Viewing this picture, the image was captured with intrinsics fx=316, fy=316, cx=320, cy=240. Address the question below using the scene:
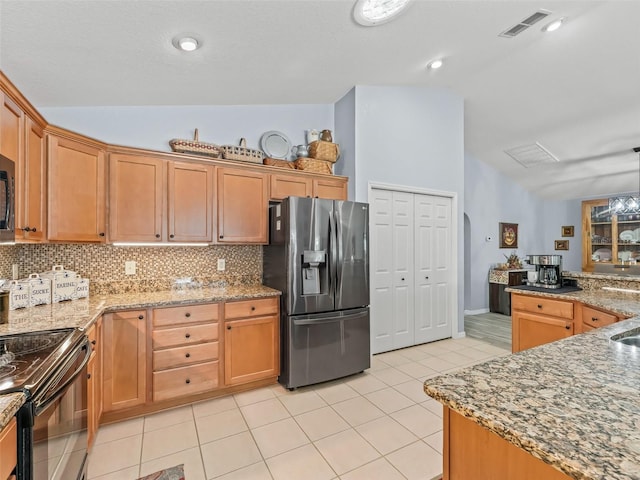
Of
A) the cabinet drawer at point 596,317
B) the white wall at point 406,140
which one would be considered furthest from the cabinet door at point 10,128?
the cabinet drawer at point 596,317

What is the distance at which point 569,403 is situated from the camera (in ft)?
2.87

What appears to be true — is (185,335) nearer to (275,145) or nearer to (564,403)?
(275,145)

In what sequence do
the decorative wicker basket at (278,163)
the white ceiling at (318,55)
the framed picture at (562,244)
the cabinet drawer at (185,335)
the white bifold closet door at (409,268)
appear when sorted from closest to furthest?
the white ceiling at (318,55) → the cabinet drawer at (185,335) → the decorative wicker basket at (278,163) → the white bifold closet door at (409,268) → the framed picture at (562,244)

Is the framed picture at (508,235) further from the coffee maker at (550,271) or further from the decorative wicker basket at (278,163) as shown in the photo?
the decorative wicker basket at (278,163)

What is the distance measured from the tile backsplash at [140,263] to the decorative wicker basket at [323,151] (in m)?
1.22

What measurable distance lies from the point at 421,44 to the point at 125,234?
3085 mm

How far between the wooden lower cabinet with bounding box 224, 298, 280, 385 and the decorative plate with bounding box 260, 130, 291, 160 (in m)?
1.67

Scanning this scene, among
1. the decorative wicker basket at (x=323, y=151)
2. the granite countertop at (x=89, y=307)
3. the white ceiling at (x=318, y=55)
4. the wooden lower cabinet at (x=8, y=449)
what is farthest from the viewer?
the decorative wicker basket at (x=323, y=151)

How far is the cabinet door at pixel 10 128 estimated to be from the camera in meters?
1.64

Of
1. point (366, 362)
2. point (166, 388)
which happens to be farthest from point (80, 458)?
point (366, 362)

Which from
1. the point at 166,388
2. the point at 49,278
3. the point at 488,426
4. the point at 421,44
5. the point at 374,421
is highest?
the point at 421,44

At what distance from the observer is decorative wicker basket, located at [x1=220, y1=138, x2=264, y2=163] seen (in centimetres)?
305

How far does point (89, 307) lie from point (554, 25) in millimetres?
4538

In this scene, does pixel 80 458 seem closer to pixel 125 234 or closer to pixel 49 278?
pixel 49 278
